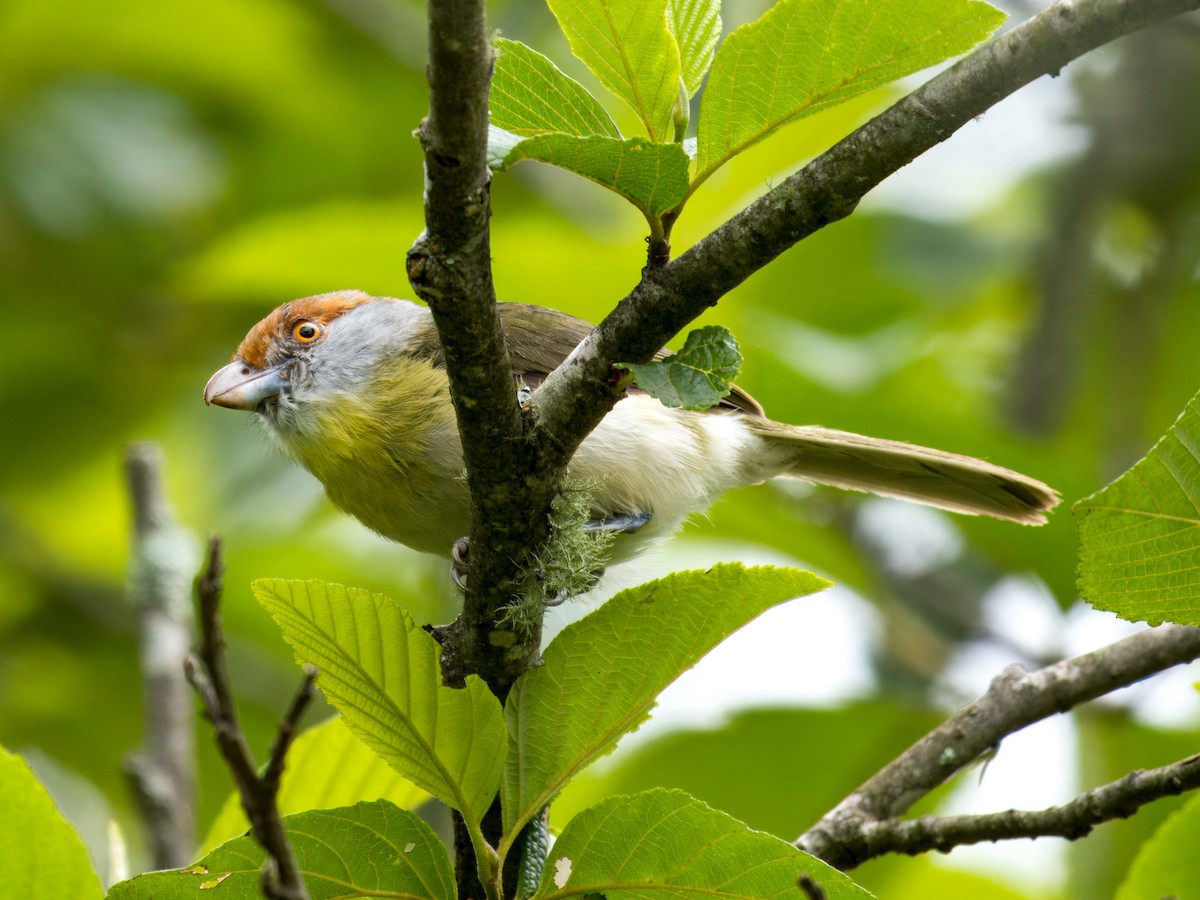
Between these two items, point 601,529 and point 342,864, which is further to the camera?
point 601,529

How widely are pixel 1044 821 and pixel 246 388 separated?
2.76 metres

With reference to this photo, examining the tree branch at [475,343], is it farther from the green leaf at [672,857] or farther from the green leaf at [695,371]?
the green leaf at [672,857]

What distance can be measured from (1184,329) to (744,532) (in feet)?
7.96

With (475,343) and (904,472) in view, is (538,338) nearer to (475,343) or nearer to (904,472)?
(904,472)

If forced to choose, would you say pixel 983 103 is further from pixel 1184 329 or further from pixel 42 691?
pixel 42 691

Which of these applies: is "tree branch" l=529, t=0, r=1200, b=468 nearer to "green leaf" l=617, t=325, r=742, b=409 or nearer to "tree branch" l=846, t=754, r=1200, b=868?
"green leaf" l=617, t=325, r=742, b=409

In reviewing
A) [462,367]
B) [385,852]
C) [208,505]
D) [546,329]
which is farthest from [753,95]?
[208,505]

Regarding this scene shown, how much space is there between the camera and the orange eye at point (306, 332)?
420 centimetres

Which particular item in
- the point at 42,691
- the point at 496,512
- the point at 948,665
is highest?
the point at 948,665

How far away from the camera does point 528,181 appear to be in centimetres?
637

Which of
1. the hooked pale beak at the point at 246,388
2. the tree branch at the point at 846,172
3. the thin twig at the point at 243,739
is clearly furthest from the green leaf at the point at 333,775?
the hooked pale beak at the point at 246,388

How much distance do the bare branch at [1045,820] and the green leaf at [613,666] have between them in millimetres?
691

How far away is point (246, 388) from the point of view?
410 centimetres

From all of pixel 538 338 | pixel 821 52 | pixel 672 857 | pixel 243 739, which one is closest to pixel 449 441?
pixel 538 338
